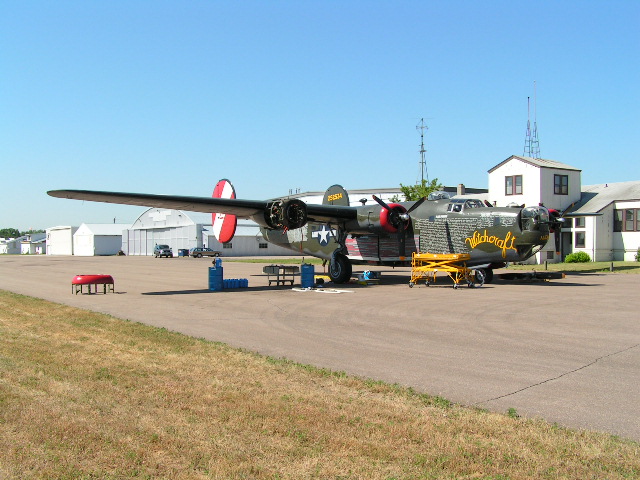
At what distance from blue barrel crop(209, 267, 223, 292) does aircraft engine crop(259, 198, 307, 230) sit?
10.6 ft

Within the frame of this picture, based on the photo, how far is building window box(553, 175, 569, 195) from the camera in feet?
150

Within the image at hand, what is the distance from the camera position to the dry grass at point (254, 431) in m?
5.07

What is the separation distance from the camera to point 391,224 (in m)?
26.2

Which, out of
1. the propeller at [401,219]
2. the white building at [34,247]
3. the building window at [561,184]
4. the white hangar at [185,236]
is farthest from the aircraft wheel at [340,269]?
the white building at [34,247]

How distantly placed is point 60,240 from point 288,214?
10746 cm

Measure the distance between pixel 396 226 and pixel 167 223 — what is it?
70365 millimetres

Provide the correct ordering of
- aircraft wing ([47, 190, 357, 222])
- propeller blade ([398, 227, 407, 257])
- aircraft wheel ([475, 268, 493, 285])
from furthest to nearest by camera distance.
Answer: propeller blade ([398, 227, 407, 257]) < aircraft wheel ([475, 268, 493, 285]) < aircraft wing ([47, 190, 357, 222])

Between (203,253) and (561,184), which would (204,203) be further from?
(203,253)

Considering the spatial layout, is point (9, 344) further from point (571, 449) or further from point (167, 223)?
point (167, 223)

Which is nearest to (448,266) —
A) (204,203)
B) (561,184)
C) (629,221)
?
(204,203)

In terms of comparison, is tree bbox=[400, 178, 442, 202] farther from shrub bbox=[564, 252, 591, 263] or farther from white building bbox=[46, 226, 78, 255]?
white building bbox=[46, 226, 78, 255]

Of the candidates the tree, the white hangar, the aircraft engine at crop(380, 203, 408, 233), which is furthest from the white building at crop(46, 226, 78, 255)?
the aircraft engine at crop(380, 203, 408, 233)

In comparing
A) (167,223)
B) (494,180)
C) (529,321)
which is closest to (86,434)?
(529,321)

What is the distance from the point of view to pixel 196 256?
75812 mm
